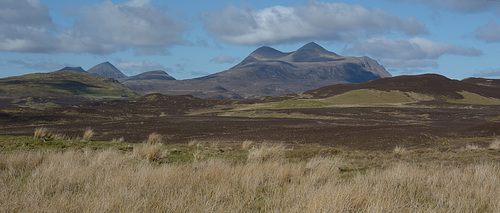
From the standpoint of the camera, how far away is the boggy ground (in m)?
27.9

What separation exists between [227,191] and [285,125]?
4019 centimetres

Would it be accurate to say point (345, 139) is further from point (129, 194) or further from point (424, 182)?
point (129, 194)

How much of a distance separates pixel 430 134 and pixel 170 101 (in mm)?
A: 86482

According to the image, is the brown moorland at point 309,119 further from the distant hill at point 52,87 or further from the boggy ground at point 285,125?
the distant hill at point 52,87

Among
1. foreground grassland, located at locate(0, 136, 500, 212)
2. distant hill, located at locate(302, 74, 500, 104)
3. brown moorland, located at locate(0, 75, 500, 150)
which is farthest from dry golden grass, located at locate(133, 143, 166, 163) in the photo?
distant hill, located at locate(302, 74, 500, 104)

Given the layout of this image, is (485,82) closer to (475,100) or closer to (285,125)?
(475,100)

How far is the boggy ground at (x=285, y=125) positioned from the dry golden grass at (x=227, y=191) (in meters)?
16.1

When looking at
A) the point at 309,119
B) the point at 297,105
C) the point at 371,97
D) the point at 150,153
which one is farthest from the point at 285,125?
the point at 371,97

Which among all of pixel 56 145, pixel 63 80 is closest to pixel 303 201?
pixel 56 145

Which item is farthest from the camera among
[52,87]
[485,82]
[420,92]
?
[52,87]

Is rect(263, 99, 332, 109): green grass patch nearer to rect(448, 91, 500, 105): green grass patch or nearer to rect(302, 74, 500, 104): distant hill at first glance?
rect(302, 74, 500, 104): distant hill

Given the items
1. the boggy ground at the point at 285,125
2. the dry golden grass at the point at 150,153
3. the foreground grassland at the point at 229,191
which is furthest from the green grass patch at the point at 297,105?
the foreground grassland at the point at 229,191

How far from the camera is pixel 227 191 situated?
606 centimetres

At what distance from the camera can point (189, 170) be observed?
7738 mm
